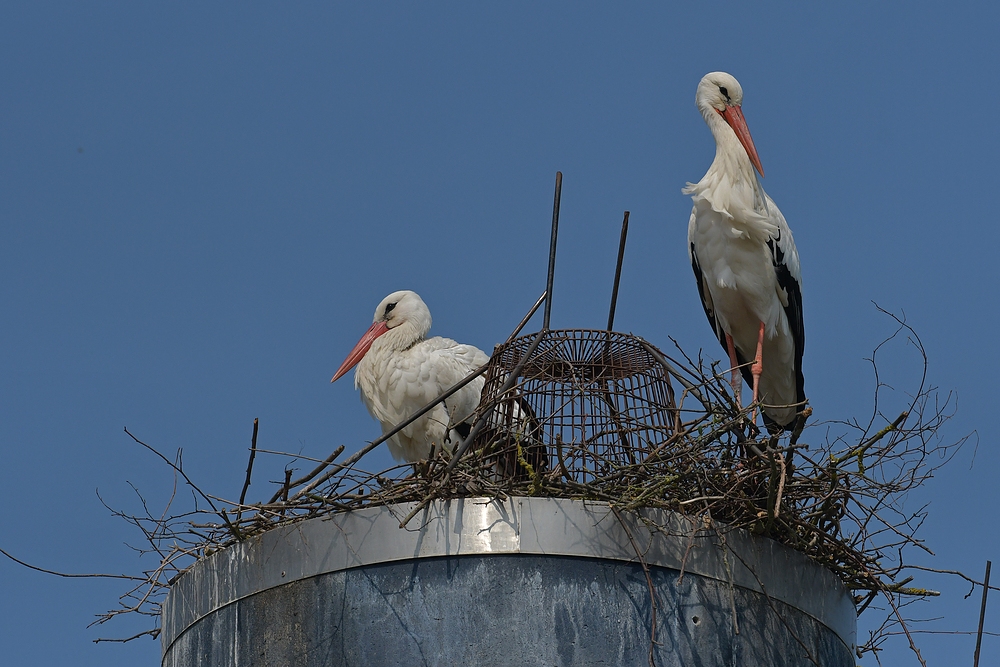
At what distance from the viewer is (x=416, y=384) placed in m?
8.75

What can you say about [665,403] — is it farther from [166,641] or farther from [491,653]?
[166,641]

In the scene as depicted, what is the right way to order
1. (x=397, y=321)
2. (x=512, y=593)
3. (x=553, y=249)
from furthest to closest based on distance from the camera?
(x=397, y=321), (x=553, y=249), (x=512, y=593)

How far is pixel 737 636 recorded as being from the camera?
5.67 meters

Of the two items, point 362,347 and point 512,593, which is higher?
point 362,347

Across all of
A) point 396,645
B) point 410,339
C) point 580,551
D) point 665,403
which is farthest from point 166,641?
point 410,339

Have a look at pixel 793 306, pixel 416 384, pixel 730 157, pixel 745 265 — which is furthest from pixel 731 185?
pixel 416 384

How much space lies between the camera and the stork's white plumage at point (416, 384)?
8.73 meters

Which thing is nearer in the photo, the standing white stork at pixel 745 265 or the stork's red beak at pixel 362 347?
the standing white stork at pixel 745 265

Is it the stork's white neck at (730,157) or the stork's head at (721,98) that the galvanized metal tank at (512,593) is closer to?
the stork's white neck at (730,157)

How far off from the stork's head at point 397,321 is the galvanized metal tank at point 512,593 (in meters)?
3.58

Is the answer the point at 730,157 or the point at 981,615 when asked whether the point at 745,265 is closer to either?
the point at 730,157

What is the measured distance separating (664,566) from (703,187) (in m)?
3.16

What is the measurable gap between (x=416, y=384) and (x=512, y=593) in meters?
3.39

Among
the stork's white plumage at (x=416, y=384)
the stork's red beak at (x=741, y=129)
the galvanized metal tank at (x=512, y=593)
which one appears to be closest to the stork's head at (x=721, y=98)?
the stork's red beak at (x=741, y=129)
